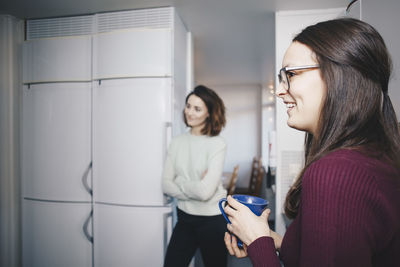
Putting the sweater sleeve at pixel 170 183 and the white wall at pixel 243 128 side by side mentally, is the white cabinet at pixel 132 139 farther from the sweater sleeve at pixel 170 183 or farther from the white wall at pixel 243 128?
the white wall at pixel 243 128

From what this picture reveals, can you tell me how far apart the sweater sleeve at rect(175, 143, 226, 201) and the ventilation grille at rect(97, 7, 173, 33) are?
1.16 m

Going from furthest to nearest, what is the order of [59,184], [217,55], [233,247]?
[217,55], [59,184], [233,247]

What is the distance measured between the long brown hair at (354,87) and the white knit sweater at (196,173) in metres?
0.91

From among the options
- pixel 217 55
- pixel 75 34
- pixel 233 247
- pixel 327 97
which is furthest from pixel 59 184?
pixel 217 55

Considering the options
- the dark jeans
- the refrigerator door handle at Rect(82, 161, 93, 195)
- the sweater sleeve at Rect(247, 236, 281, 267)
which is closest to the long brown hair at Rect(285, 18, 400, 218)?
the sweater sleeve at Rect(247, 236, 281, 267)

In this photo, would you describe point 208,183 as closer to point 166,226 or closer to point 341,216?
point 166,226

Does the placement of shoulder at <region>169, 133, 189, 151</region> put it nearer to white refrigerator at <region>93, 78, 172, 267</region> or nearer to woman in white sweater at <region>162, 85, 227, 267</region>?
woman in white sweater at <region>162, 85, 227, 267</region>

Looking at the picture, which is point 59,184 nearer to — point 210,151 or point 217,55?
point 210,151

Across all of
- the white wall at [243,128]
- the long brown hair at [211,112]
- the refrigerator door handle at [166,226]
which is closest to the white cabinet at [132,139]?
the refrigerator door handle at [166,226]

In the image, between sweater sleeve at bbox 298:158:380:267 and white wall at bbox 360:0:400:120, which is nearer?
sweater sleeve at bbox 298:158:380:267

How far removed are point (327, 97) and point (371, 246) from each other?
1.06 ft

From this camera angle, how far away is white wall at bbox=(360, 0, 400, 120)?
0.90 meters

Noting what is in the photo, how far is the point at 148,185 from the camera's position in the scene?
1815 mm

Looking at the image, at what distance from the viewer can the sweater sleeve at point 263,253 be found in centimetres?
54
